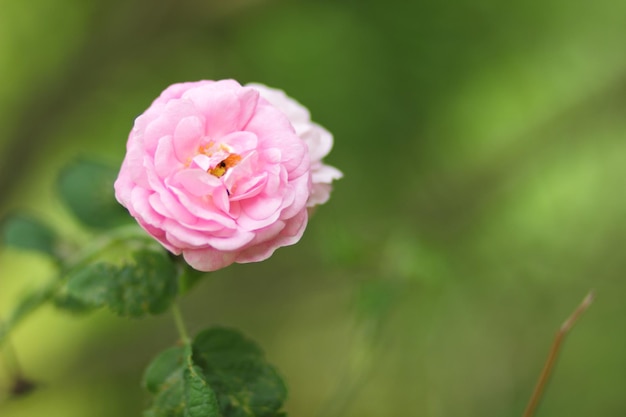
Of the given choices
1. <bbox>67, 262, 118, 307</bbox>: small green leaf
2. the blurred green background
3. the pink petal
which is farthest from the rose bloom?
the blurred green background

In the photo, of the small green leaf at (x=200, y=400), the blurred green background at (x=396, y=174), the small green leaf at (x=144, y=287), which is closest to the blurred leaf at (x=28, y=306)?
the small green leaf at (x=144, y=287)

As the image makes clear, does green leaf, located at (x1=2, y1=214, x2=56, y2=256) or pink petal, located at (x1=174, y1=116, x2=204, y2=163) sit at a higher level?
pink petal, located at (x1=174, y1=116, x2=204, y2=163)

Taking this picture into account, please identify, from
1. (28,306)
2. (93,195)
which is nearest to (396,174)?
(93,195)

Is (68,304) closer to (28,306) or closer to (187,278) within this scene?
(28,306)

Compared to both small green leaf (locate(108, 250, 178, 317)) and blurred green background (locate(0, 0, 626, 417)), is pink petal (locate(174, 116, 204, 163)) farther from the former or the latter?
blurred green background (locate(0, 0, 626, 417))

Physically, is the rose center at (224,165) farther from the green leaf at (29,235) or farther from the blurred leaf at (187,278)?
the green leaf at (29,235)

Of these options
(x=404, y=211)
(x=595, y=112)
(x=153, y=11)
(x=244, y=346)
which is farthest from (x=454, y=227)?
(x=244, y=346)
